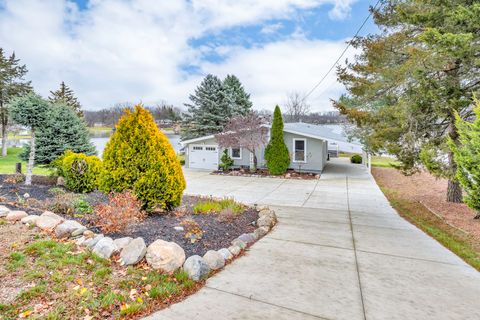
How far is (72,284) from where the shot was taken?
8.97ft

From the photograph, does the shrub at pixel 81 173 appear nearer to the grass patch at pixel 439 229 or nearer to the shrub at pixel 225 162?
the grass patch at pixel 439 229

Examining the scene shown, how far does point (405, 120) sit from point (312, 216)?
3.90m

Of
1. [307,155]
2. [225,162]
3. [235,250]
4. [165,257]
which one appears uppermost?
[307,155]

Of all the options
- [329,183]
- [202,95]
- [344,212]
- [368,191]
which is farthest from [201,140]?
[344,212]

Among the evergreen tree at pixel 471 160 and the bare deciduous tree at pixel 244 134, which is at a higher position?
the bare deciduous tree at pixel 244 134

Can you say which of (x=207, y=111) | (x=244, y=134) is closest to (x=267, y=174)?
(x=244, y=134)

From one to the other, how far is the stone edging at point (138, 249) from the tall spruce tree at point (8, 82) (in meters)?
25.2

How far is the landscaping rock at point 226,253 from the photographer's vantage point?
377 centimetres

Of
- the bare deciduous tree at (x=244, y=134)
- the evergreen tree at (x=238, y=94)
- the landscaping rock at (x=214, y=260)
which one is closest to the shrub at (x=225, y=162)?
the bare deciduous tree at (x=244, y=134)

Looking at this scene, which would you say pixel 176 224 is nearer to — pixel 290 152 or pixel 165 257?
pixel 165 257

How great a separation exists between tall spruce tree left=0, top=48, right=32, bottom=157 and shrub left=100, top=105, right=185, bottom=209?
79.4 feet

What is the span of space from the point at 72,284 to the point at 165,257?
1.00 meters

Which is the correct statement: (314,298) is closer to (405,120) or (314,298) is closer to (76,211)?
(76,211)

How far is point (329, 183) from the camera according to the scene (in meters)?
12.4
